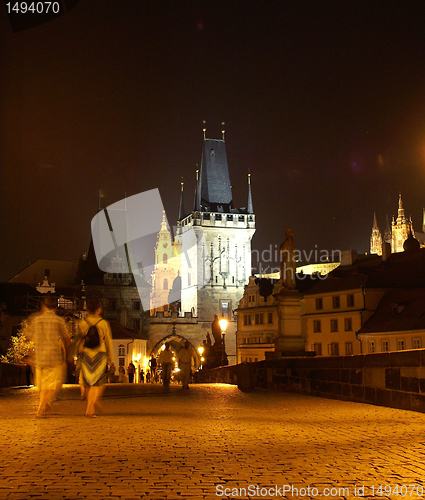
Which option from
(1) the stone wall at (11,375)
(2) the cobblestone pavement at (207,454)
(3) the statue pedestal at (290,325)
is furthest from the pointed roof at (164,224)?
(2) the cobblestone pavement at (207,454)

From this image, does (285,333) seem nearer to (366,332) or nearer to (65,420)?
(65,420)

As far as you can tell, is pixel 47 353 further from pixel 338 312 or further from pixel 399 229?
pixel 399 229

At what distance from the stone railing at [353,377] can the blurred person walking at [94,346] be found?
5.04m

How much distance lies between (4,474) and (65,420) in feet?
16.3

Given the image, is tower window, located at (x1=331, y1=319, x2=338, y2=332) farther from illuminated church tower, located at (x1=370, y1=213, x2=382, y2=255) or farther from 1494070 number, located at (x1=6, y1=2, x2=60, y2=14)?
illuminated church tower, located at (x1=370, y1=213, x2=382, y2=255)

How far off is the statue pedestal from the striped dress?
1309 cm

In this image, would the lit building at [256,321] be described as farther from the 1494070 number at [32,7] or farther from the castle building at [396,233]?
the castle building at [396,233]

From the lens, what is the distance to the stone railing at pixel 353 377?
1276 centimetres

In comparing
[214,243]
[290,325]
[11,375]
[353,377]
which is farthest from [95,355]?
[214,243]

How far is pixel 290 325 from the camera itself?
80.1 ft

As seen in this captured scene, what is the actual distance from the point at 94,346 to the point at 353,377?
6.46 meters

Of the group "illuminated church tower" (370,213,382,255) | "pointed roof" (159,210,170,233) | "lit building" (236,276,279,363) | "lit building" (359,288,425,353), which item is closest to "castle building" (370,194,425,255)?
"illuminated church tower" (370,213,382,255)

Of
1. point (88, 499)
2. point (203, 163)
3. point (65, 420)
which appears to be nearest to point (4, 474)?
point (88, 499)

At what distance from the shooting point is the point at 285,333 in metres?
24.5
